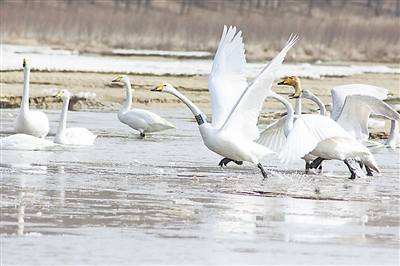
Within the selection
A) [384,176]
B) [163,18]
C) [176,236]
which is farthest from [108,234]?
[163,18]

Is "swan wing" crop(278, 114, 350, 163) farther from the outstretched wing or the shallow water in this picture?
the outstretched wing

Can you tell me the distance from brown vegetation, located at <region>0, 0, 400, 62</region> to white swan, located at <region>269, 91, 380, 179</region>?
25682mm

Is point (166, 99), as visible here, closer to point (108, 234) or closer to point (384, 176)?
point (384, 176)

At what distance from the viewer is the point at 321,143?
923 cm

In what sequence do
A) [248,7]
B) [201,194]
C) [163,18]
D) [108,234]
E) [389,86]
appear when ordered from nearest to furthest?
[108,234], [201,194], [389,86], [163,18], [248,7]

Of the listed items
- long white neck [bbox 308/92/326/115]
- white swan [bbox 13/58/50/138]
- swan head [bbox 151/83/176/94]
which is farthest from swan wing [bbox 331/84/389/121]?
white swan [bbox 13/58/50/138]

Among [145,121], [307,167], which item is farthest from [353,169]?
[145,121]

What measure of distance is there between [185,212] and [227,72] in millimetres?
3845

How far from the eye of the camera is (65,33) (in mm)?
40188

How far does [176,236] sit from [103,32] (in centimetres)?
3583

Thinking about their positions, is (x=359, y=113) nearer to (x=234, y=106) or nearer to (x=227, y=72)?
(x=227, y=72)

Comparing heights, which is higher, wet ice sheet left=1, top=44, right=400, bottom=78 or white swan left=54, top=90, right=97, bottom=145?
wet ice sheet left=1, top=44, right=400, bottom=78

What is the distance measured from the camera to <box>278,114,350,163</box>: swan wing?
825cm

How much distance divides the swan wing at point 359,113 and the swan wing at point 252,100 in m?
1.39
